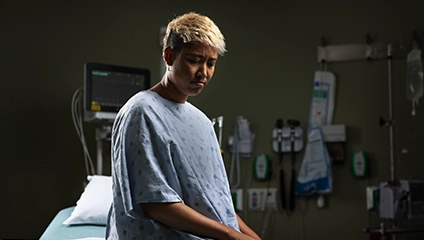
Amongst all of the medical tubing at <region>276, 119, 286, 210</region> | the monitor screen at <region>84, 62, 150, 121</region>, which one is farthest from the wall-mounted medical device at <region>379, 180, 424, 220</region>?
the monitor screen at <region>84, 62, 150, 121</region>

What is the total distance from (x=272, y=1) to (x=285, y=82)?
2.27 feet

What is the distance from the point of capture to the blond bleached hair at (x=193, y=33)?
149 centimetres

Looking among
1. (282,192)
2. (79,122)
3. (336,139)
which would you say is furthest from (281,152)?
(79,122)

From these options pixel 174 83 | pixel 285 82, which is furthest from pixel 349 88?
pixel 174 83

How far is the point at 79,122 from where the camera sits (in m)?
4.50

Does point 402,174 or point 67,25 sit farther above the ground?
point 67,25

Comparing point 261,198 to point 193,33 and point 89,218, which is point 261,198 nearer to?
point 89,218

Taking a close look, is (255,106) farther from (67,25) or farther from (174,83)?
(174,83)

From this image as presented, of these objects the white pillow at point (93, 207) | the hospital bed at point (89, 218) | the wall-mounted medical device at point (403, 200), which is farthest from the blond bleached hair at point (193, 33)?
the wall-mounted medical device at point (403, 200)

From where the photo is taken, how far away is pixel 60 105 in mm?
4520

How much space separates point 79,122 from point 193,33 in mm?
3188

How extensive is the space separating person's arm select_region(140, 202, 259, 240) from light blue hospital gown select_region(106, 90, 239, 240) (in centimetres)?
3

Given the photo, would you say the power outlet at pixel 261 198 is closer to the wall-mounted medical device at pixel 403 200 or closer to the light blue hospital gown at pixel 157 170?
the wall-mounted medical device at pixel 403 200

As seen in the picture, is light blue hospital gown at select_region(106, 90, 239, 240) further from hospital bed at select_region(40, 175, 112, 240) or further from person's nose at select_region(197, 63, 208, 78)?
hospital bed at select_region(40, 175, 112, 240)
